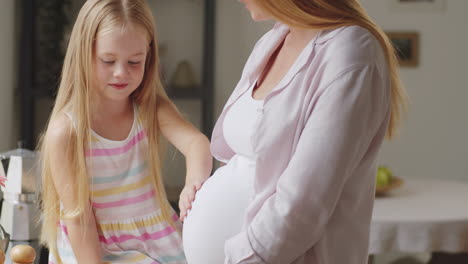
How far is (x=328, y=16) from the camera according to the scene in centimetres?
133

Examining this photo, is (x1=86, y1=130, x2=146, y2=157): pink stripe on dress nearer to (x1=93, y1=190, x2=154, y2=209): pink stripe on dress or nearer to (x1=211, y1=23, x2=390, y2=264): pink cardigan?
(x1=93, y1=190, x2=154, y2=209): pink stripe on dress

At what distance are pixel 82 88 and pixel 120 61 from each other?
0.35 feet

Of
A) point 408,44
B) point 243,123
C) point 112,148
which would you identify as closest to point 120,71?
point 112,148

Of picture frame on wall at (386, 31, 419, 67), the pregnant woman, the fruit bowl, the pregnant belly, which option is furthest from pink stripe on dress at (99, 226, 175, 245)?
picture frame on wall at (386, 31, 419, 67)

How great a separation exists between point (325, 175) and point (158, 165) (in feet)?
1.82

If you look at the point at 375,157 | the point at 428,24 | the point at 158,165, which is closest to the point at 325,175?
Answer: the point at 375,157

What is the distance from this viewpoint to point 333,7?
1.33 metres

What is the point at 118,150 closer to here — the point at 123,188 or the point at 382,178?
the point at 123,188

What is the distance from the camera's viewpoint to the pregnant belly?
58.1 inches

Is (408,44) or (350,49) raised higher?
(350,49)

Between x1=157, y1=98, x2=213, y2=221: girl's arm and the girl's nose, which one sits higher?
the girl's nose

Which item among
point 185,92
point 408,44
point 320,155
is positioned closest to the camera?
point 320,155

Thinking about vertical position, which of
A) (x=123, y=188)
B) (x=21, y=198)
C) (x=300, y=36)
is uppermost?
(x=300, y=36)

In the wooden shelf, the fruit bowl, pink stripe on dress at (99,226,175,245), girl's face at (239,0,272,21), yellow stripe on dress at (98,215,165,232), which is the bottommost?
the wooden shelf
